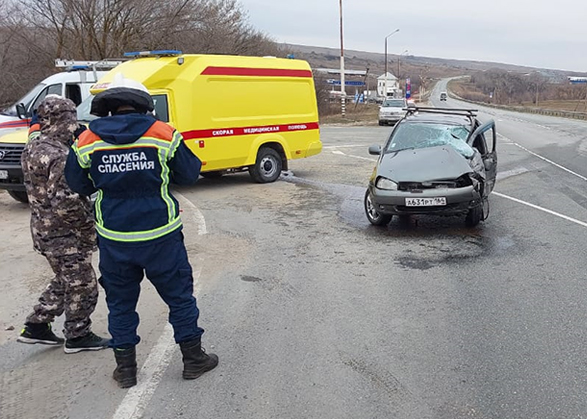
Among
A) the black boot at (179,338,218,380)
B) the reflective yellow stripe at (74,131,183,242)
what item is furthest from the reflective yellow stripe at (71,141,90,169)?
the black boot at (179,338,218,380)

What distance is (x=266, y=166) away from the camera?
12250 millimetres

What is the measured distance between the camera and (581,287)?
211 inches

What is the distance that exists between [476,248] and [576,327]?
241 centimetres

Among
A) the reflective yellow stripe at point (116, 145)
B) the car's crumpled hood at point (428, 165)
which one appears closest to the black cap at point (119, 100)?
the reflective yellow stripe at point (116, 145)

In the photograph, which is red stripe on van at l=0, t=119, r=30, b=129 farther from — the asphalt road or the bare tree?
the bare tree

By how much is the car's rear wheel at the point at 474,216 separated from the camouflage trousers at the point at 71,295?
17.2ft

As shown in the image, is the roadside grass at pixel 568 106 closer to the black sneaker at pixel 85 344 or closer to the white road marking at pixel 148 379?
the white road marking at pixel 148 379

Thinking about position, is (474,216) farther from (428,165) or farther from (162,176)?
(162,176)

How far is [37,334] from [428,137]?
246 inches

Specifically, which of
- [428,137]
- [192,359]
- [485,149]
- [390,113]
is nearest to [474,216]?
[428,137]

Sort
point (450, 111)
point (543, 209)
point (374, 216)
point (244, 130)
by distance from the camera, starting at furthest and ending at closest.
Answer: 1. point (244, 130)
2. point (450, 111)
3. point (543, 209)
4. point (374, 216)

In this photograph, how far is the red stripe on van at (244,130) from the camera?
10.8 metres

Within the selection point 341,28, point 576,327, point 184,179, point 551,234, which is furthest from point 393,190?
point 341,28

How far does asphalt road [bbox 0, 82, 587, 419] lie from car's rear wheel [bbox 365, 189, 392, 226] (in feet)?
0.49
